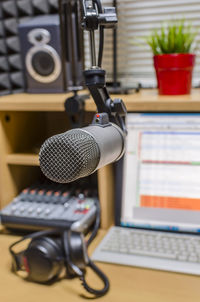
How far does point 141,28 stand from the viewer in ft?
4.09

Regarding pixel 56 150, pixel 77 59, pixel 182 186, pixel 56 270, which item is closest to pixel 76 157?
pixel 56 150

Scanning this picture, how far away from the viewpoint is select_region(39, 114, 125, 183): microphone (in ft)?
1.39

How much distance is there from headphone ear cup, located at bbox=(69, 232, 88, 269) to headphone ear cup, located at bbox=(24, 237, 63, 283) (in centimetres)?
3

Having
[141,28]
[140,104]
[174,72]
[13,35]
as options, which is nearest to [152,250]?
[140,104]

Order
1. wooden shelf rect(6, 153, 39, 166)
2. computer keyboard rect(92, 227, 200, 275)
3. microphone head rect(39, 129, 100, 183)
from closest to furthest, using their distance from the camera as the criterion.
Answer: microphone head rect(39, 129, 100, 183)
computer keyboard rect(92, 227, 200, 275)
wooden shelf rect(6, 153, 39, 166)

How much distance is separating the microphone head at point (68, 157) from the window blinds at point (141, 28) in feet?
2.49

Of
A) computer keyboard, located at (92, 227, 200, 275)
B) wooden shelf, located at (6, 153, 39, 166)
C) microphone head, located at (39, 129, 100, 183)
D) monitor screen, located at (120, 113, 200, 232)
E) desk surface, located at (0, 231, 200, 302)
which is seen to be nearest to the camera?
microphone head, located at (39, 129, 100, 183)

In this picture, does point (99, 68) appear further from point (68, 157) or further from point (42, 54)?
point (42, 54)

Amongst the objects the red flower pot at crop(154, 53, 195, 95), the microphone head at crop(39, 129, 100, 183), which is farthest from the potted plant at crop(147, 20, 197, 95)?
the microphone head at crop(39, 129, 100, 183)

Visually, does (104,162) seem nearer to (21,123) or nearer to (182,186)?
(182,186)

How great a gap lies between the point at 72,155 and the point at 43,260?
413mm

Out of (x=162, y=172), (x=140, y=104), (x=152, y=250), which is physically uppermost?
(x=140, y=104)

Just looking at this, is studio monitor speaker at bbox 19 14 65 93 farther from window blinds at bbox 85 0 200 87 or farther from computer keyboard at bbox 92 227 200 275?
computer keyboard at bbox 92 227 200 275

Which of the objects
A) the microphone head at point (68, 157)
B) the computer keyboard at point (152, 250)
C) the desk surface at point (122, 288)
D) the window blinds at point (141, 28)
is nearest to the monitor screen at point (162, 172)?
the computer keyboard at point (152, 250)
